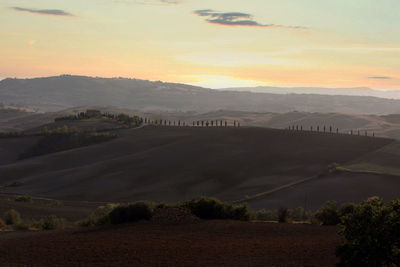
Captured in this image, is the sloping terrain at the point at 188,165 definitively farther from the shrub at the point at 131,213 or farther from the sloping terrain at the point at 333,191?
the shrub at the point at 131,213

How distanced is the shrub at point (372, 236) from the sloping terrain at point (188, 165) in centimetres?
5082

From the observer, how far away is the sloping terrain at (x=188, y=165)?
8056cm

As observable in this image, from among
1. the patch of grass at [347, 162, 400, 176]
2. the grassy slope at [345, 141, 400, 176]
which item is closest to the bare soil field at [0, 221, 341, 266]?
the patch of grass at [347, 162, 400, 176]

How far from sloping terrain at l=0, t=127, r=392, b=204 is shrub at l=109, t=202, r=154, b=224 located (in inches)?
1269

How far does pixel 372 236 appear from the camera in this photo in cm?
1983

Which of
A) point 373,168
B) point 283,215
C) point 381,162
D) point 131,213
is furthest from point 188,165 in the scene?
point 131,213

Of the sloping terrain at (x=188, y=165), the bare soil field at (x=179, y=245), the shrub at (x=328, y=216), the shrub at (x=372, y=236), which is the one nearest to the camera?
the shrub at (x=372, y=236)

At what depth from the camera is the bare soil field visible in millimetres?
27500

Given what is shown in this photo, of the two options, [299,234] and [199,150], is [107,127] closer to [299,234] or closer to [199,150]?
[199,150]

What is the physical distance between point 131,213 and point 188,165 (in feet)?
186

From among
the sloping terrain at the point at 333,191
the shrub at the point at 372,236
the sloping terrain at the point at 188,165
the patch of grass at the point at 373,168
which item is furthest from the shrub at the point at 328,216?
the patch of grass at the point at 373,168

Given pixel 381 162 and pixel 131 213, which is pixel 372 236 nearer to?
pixel 131 213

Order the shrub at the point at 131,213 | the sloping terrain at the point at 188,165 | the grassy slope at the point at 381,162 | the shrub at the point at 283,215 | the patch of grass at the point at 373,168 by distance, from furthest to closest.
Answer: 1. the sloping terrain at the point at 188,165
2. the grassy slope at the point at 381,162
3. the patch of grass at the point at 373,168
4. the shrub at the point at 283,215
5. the shrub at the point at 131,213

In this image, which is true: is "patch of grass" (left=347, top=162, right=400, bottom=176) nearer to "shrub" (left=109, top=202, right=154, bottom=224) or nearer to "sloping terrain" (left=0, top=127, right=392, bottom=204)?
"sloping terrain" (left=0, top=127, right=392, bottom=204)
